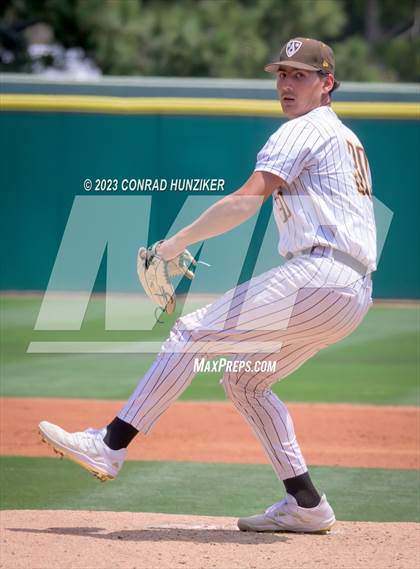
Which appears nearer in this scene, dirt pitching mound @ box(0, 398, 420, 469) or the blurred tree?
dirt pitching mound @ box(0, 398, 420, 469)

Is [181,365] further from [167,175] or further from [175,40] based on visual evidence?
[175,40]

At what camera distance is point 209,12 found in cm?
1938

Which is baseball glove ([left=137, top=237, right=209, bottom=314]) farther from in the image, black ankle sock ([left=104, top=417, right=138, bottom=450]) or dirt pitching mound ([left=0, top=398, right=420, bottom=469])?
dirt pitching mound ([left=0, top=398, right=420, bottom=469])

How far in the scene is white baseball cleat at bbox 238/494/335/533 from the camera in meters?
4.41

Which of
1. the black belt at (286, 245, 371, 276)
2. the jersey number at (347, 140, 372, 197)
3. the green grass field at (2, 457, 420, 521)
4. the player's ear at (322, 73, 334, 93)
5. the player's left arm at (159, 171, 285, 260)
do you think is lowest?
the green grass field at (2, 457, 420, 521)

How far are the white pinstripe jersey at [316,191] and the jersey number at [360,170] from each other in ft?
0.09

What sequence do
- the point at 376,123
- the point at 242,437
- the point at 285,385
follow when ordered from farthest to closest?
the point at 376,123 < the point at 285,385 < the point at 242,437

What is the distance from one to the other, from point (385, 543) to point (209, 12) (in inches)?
636

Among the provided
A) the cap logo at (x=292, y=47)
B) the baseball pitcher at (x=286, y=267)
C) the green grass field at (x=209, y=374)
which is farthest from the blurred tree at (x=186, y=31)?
the baseball pitcher at (x=286, y=267)

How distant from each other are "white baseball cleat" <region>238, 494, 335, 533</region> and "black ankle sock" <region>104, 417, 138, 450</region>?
2.31 ft

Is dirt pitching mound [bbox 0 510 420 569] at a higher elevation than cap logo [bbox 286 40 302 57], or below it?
below

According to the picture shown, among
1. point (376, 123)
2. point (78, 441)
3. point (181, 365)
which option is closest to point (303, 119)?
point (181, 365)

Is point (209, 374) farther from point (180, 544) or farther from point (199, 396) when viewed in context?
point (180, 544)

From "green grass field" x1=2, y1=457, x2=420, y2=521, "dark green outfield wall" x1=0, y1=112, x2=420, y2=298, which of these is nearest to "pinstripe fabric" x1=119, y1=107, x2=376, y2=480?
"green grass field" x1=2, y1=457, x2=420, y2=521
